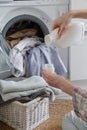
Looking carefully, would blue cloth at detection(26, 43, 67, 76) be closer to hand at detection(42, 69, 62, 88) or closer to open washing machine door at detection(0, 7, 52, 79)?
open washing machine door at detection(0, 7, 52, 79)

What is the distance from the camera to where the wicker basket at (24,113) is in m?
1.57

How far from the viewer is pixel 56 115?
185cm

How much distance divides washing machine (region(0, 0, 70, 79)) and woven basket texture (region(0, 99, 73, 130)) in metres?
0.41

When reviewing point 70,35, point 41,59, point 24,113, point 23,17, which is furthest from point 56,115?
point 23,17

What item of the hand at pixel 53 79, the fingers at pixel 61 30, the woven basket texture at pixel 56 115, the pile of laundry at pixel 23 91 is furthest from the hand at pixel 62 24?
the woven basket texture at pixel 56 115

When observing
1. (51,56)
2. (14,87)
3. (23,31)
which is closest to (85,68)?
(51,56)

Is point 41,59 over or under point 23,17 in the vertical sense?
under

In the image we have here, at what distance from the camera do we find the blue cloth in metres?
2.05

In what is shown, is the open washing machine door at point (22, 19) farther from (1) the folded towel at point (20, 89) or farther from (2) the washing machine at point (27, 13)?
(1) the folded towel at point (20, 89)

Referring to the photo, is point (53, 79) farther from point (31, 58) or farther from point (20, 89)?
point (31, 58)

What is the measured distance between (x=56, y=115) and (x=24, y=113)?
1.13ft

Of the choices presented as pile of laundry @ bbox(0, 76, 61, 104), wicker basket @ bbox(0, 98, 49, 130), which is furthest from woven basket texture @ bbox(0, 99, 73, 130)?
pile of laundry @ bbox(0, 76, 61, 104)

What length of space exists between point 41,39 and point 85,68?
0.46 metres

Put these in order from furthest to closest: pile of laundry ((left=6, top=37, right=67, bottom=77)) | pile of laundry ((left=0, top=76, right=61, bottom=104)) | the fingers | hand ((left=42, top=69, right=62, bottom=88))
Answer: pile of laundry ((left=6, top=37, right=67, bottom=77)) < pile of laundry ((left=0, top=76, right=61, bottom=104)) < the fingers < hand ((left=42, top=69, right=62, bottom=88))
